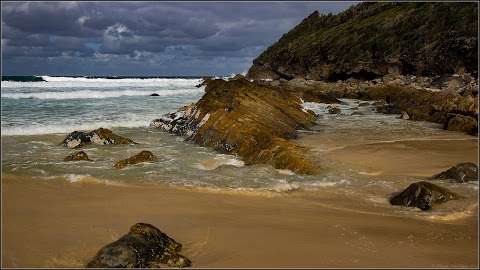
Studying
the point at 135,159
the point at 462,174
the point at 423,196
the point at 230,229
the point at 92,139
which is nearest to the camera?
the point at 230,229

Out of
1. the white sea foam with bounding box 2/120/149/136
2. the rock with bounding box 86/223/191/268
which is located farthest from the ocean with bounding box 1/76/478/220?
the rock with bounding box 86/223/191/268

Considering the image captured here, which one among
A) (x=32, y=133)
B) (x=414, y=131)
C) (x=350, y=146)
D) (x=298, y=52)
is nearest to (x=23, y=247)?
(x=350, y=146)

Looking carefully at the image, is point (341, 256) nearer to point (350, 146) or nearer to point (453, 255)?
point (453, 255)

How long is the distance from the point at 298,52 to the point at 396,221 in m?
49.3

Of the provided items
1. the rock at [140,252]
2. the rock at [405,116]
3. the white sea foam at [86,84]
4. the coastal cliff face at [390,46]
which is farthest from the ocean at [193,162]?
the white sea foam at [86,84]

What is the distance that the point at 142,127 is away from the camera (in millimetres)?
16047

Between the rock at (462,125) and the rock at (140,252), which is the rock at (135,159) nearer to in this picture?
the rock at (140,252)

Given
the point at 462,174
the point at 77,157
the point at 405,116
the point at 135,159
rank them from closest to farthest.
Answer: the point at 462,174 → the point at 135,159 → the point at 77,157 → the point at 405,116

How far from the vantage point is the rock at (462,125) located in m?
14.4

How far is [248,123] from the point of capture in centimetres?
1189

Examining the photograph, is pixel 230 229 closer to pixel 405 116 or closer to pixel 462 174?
pixel 462 174

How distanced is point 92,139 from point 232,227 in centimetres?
767

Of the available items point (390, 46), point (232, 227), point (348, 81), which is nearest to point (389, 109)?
point (232, 227)

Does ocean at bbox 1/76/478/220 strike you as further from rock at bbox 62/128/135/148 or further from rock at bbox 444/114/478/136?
rock at bbox 444/114/478/136
